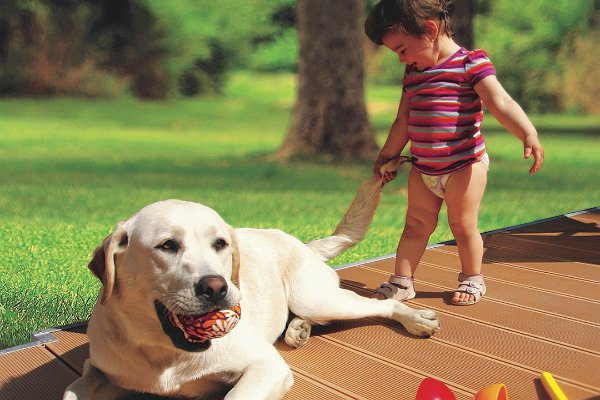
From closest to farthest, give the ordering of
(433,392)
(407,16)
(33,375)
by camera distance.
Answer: (433,392) < (33,375) < (407,16)

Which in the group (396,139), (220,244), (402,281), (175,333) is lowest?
(402,281)

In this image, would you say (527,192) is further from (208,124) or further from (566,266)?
(208,124)

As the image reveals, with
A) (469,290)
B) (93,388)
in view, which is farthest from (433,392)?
(469,290)

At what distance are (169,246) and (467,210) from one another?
1815mm

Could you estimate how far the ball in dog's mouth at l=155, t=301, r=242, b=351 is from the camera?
101 inches

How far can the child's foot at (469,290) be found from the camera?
3922 millimetres

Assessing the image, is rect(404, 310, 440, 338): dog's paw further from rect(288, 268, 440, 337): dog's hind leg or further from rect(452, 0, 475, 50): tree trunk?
rect(452, 0, 475, 50): tree trunk

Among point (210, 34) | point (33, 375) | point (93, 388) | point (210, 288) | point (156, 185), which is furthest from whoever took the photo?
point (210, 34)

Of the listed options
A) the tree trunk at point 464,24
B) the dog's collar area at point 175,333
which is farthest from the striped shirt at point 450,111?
the tree trunk at point 464,24

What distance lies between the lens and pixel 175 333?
2.64 metres

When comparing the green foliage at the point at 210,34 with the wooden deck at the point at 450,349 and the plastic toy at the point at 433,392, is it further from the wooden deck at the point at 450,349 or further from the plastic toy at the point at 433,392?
the plastic toy at the point at 433,392

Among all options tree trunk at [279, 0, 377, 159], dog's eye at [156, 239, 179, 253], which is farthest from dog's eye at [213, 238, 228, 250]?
tree trunk at [279, 0, 377, 159]

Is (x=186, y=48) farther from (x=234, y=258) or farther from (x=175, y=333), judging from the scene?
(x=175, y=333)

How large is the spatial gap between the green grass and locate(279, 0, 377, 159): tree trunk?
42 cm
